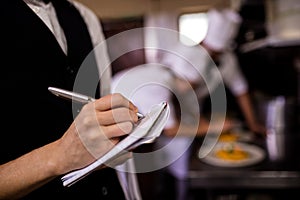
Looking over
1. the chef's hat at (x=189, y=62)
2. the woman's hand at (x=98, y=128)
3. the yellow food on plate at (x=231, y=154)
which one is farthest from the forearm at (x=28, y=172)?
the chef's hat at (x=189, y=62)

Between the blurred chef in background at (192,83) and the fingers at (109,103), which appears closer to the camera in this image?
the fingers at (109,103)

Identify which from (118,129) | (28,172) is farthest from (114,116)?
(28,172)

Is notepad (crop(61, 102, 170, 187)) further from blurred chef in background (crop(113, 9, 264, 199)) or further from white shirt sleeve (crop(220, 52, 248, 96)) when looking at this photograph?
white shirt sleeve (crop(220, 52, 248, 96))

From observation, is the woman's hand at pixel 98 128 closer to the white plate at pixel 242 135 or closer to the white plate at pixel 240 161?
the white plate at pixel 240 161

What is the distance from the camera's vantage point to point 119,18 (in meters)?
2.25

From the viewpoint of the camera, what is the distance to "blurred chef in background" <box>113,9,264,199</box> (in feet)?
5.10

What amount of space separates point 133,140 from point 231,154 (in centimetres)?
93

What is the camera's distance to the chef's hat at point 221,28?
1.79 meters

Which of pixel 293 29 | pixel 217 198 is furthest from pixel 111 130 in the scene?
pixel 293 29

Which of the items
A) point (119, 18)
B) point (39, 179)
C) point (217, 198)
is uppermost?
point (119, 18)

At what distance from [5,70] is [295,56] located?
1.93 meters

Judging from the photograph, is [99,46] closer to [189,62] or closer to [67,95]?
[67,95]

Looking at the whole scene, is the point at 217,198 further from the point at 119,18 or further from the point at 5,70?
the point at 119,18

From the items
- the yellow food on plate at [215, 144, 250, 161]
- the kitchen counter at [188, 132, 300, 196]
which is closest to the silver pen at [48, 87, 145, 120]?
the kitchen counter at [188, 132, 300, 196]
